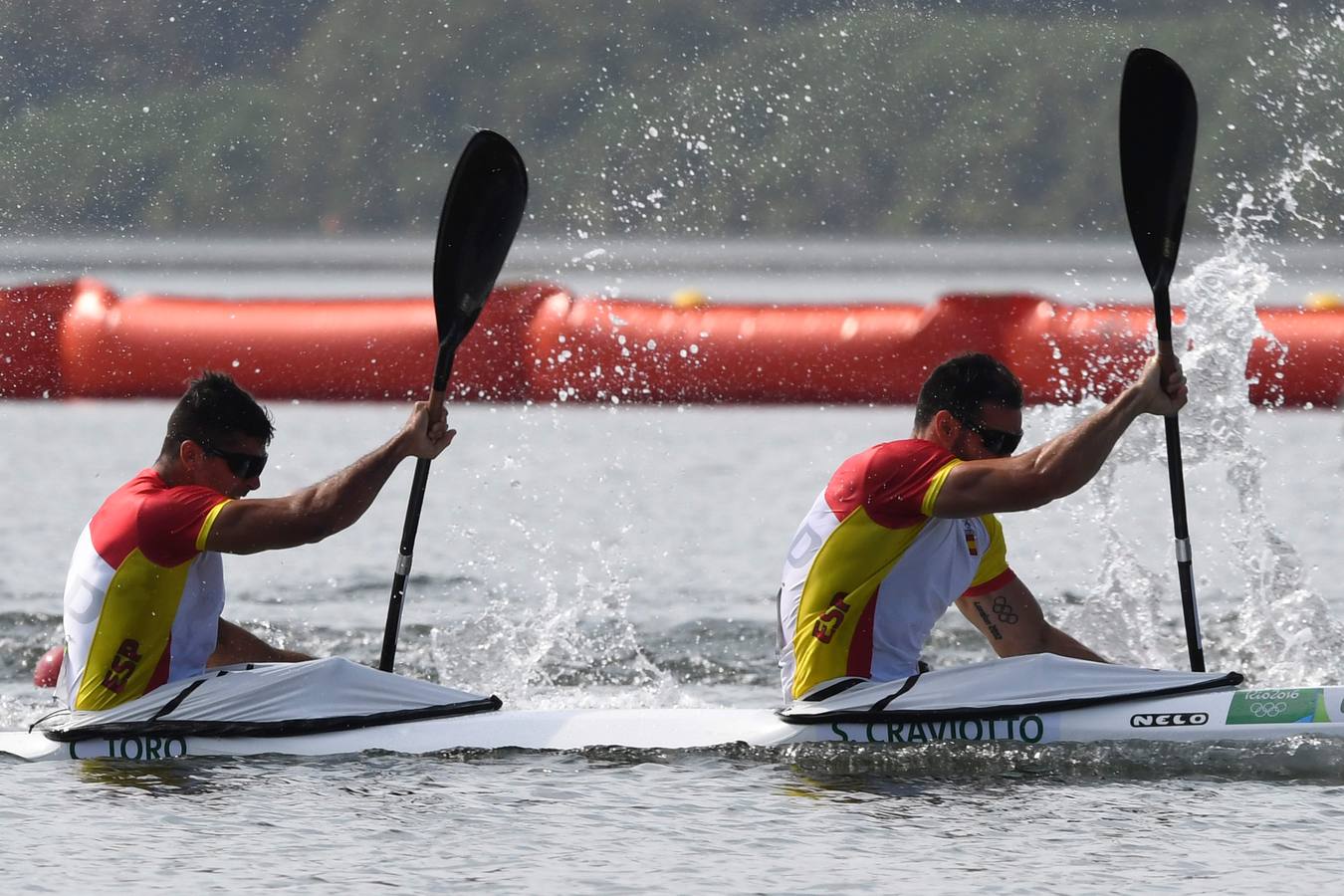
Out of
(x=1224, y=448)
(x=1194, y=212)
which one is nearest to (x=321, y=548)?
(x=1224, y=448)

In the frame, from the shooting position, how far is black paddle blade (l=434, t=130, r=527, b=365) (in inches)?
274

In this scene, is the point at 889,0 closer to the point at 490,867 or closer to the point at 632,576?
the point at 632,576

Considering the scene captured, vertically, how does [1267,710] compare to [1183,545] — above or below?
below

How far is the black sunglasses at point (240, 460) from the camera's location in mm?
6059

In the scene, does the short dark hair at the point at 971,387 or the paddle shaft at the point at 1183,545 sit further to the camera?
the paddle shaft at the point at 1183,545

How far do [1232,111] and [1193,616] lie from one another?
63.6 metres

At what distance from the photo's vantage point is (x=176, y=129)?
2864 inches

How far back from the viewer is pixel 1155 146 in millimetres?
6805

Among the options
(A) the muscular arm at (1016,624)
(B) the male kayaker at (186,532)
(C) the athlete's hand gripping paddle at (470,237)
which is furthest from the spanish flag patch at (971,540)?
(C) the athlete's hand gripping paddle at (470,237)

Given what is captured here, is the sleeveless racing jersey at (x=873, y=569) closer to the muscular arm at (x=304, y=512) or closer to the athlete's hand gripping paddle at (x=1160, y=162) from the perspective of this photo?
the athlete's hand gripping paddle at (x=1160, y=162)

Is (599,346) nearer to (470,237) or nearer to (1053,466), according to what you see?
(470,237)

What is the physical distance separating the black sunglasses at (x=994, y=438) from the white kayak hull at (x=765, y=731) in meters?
0.72

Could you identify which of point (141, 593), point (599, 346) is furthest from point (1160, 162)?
point (599, 346)

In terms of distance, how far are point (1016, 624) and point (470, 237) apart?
2.06 m
